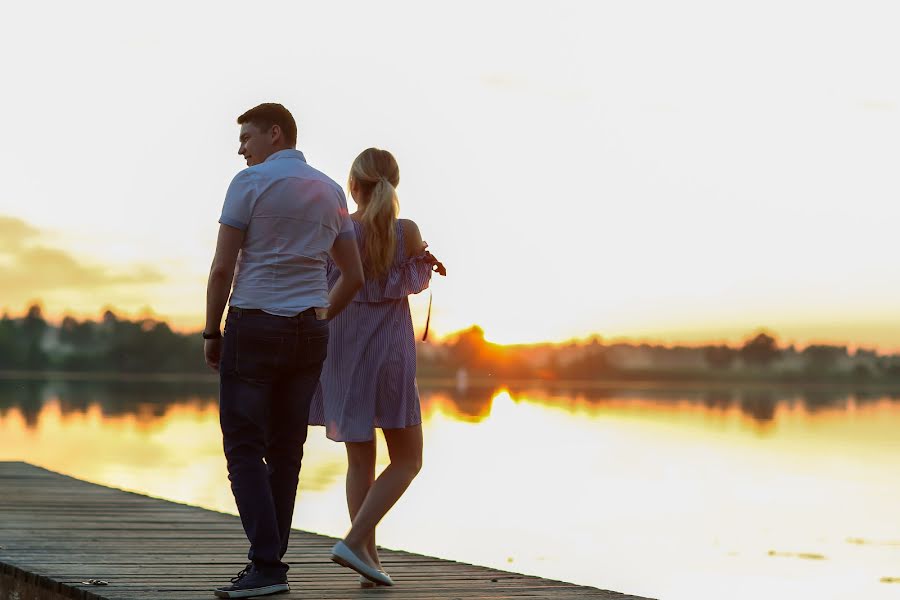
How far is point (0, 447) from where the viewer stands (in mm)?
26906

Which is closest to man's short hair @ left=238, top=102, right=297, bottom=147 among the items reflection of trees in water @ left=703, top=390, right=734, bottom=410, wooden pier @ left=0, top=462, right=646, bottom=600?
wooden pier @ left=0, top=462, right=646, bottom=600

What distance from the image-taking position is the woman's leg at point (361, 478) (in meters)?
4.79

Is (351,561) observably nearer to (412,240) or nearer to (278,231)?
(412,240)

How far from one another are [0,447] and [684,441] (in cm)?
1705

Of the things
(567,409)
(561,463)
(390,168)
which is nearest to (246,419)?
(390,168)

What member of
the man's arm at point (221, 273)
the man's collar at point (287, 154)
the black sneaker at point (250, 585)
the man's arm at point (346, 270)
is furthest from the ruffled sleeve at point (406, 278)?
the black sneaker at point (250, 585)

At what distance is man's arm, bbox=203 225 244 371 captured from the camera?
4047mm

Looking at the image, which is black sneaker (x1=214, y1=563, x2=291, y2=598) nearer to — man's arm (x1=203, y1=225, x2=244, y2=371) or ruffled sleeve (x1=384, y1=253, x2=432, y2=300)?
man's arm (x1=203, y1=225, x2=244, y2=371)

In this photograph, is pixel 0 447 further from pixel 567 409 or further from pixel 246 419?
pixel 567 409

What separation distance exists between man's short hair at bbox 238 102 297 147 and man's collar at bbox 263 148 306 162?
49 millimetres

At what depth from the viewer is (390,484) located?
4.72 m

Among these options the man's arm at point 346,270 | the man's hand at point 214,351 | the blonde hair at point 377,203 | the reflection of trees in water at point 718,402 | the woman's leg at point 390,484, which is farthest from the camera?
the reflection of trees in water at point 718,402

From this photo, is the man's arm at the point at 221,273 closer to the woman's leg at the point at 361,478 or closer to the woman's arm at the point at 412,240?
the woman's arm at the point at 412,240

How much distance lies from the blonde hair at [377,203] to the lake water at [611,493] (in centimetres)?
847
